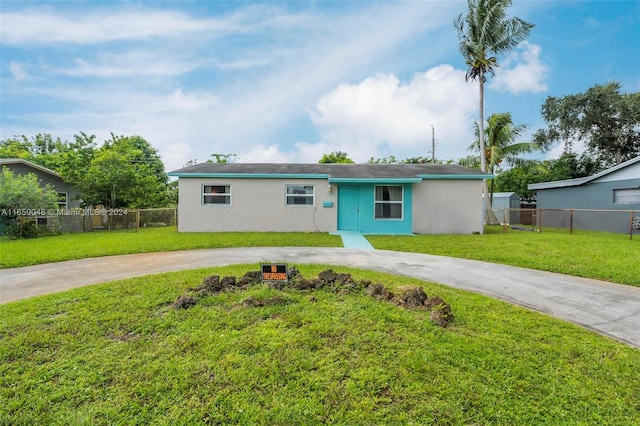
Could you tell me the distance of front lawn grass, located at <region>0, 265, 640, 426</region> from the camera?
184 cm

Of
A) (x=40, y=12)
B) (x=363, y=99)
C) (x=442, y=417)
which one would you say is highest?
(x=363, y=99)

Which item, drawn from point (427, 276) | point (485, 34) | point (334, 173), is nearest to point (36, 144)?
point (334, 173)

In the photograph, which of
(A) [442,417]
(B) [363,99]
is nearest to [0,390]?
(A) [442,417]

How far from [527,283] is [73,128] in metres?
24.7

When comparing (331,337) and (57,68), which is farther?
(57,68)

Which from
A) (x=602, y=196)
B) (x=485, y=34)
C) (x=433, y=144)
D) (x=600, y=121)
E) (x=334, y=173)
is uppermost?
(x=485, y=34)

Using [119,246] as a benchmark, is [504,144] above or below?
above

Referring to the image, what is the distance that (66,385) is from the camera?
205cm

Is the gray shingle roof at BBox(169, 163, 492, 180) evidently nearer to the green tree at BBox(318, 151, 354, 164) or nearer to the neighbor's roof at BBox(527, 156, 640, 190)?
the neighbor's roof at BBox(527, 156, 640, 190)

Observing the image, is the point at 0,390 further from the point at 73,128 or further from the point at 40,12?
the point at 73,128

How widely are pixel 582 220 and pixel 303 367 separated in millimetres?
18429

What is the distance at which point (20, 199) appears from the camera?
417 inches

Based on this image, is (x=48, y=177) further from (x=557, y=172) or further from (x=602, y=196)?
(x=557, y=172)

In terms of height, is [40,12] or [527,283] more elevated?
[40,12]
